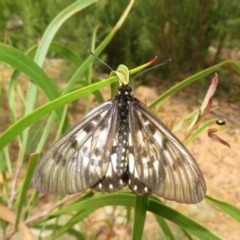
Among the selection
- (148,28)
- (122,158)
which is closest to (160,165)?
(122,158)

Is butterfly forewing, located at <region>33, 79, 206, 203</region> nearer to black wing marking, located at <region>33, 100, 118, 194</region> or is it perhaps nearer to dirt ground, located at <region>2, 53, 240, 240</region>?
black wing marking, located at <region>33, 100, 118, 194</region>

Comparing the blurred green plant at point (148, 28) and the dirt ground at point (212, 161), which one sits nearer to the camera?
the dirt ground at point (212, 161)

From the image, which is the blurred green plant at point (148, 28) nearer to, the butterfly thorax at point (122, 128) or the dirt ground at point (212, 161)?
the dirt ground at point (212, 161)

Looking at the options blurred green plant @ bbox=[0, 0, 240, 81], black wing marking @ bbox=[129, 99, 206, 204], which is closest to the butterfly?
black wing marking @ bbox=[129, 99, 206, 204]

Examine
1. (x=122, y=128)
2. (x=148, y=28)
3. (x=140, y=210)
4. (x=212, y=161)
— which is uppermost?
(x=148, y=28)

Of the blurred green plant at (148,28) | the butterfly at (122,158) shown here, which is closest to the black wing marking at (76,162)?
the butterfly at (122,158)

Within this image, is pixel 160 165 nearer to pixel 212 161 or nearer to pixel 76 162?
pixel 76 162

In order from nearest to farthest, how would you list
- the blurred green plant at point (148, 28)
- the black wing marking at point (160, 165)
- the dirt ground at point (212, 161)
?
1. the black wing marking at point (160, 165)
2. the dirt ground at point (212, 161)
3. the blurred green plant at point (148, 28)

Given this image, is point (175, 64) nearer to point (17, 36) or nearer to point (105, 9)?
point (105, 9)
